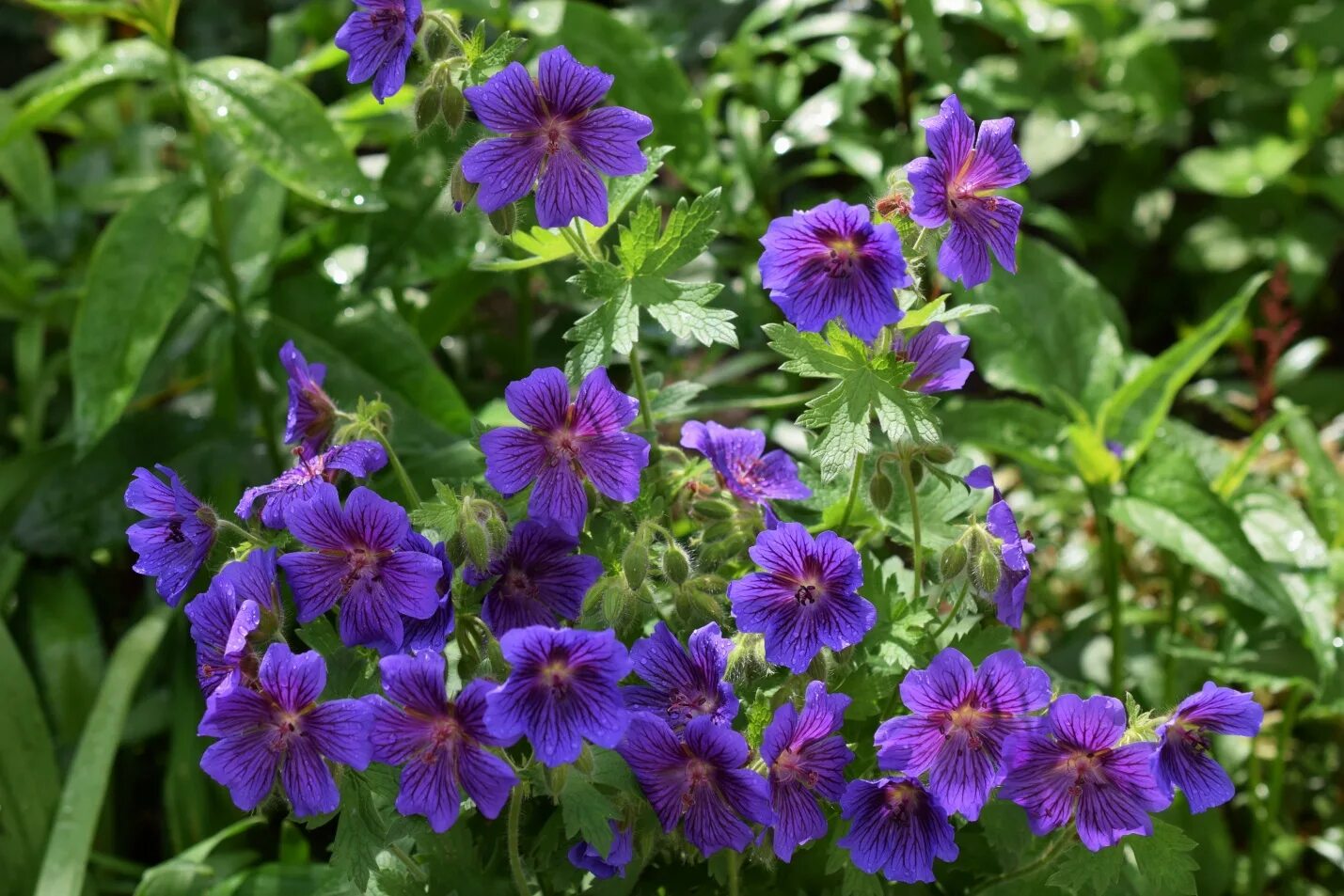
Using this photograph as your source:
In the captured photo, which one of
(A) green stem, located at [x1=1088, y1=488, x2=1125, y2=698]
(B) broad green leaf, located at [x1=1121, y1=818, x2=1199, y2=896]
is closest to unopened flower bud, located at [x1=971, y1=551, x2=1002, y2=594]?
(B) broad green leaf, located at [x1=1121, y1=818, x2=1199, y2=896]

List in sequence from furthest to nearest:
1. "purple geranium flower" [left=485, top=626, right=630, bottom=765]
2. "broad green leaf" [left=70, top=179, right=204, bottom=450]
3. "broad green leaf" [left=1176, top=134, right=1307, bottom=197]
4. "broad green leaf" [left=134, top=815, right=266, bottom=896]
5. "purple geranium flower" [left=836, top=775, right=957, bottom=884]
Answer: "broad green leaf" [left=1176, top=134, right=1307, bottom=197], "broad green leaf" [left=70, top=179, right=204, bottom=450], "broad green leaf" [left=134, top=815, right=266, bottom=896], "purple geranium flower" [left=836, top=775, right=957, bottom=884], "purple geranium flower" [left=485, top=626, right=630, bottom=765]

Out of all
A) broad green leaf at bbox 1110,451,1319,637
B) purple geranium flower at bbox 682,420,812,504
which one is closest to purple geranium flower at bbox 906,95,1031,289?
purple geranium flower at bbox 682,420,812,504

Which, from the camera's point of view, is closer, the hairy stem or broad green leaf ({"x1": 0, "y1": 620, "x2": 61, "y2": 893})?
the hairy stem

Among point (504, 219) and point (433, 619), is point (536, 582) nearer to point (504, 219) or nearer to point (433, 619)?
point (433, 619)

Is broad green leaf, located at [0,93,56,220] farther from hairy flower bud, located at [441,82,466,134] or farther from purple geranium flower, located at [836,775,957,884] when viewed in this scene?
purple geranium flower, located at [836,775,957,884]

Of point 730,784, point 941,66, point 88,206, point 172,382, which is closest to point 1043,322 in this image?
point 941,66

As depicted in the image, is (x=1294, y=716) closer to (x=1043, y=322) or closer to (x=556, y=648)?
(x=1043, y=322)

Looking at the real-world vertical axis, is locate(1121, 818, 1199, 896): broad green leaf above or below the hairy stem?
below

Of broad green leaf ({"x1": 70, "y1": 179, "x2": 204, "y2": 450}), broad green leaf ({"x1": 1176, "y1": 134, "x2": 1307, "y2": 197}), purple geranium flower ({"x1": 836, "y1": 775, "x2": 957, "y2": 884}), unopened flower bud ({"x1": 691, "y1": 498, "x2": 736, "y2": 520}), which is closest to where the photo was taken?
purple geranium flower ({"x1": 836, "y1": 775, "x2": 957, "y2": 884})

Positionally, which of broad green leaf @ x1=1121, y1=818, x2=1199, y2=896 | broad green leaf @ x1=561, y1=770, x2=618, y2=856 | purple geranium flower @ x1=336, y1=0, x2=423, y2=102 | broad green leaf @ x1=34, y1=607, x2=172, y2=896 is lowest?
broad green leaf @ x1=34, y1=607, x2=172, y2=896
